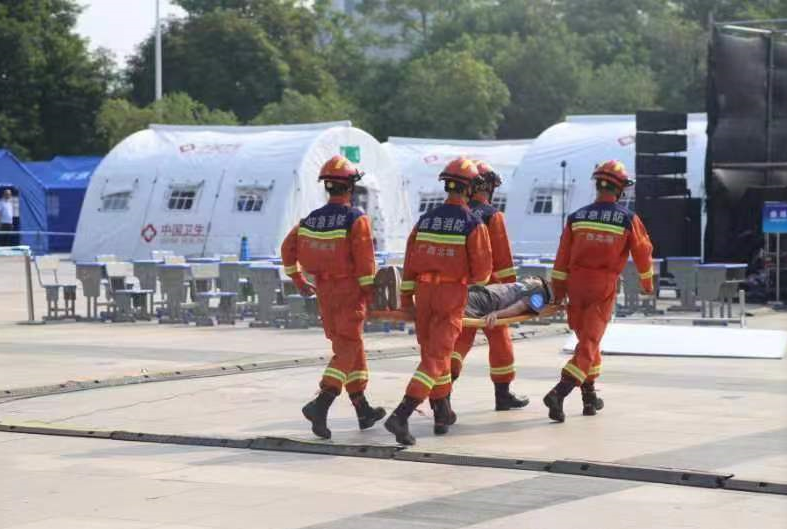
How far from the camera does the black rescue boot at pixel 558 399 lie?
1229 centimetres

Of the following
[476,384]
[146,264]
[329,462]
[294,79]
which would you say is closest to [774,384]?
[476,384]

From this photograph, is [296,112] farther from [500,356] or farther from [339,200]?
[339,200]

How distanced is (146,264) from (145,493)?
1546 cm

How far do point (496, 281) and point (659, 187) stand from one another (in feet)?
50.6

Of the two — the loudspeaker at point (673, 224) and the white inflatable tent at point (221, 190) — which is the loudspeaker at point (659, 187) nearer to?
the loudspeaker at point (673, 224)

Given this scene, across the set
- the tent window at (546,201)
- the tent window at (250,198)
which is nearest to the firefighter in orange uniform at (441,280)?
the tent window at (546,201)

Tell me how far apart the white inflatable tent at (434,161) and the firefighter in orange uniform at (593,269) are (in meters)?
31.3

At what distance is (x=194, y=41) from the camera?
72625mm

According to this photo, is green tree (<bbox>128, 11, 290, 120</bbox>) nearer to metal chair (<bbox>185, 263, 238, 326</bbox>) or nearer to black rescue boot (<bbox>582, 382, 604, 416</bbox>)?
metal chair (<bbox>185, 263, 238, 326</bbox>)

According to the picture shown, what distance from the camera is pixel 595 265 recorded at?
41.3ft

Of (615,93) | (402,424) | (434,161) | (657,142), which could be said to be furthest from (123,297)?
(615,93)

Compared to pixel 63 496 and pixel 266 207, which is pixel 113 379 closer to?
pixel 63 496

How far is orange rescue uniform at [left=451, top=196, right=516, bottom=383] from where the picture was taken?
12758 millimetres

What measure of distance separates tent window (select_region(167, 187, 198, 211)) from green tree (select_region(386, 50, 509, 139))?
81.0ft
